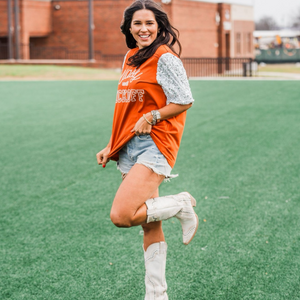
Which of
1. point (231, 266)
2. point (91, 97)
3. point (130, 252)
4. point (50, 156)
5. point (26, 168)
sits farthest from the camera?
point (91, 97)

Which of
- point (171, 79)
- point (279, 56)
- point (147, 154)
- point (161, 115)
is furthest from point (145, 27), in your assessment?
point (279, 56)

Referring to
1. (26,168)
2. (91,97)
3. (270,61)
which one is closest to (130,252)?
(26,168)

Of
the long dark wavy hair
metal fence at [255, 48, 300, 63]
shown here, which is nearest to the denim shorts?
the long dark wavy hair

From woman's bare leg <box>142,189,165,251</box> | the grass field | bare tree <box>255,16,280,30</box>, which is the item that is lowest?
the grass field

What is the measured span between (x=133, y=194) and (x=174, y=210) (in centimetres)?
32

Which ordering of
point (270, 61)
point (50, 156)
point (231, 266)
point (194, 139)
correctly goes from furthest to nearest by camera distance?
point (270, 61), point (194, 139), point (50, 156), point (231, 266)

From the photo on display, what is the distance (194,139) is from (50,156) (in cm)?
272

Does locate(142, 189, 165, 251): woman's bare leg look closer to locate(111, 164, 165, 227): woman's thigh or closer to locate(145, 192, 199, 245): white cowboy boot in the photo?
locate(145, 192, 199, 245): white cowboy boot

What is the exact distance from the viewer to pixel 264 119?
1106 centimetres

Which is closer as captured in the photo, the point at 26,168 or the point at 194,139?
the point at 26,168

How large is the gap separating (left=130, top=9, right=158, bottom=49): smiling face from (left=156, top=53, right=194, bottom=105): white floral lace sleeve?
8.3 inches

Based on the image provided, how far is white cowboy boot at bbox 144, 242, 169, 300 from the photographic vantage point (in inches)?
116

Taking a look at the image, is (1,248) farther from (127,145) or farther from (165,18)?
(165,18)

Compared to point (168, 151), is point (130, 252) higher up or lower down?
lower down
